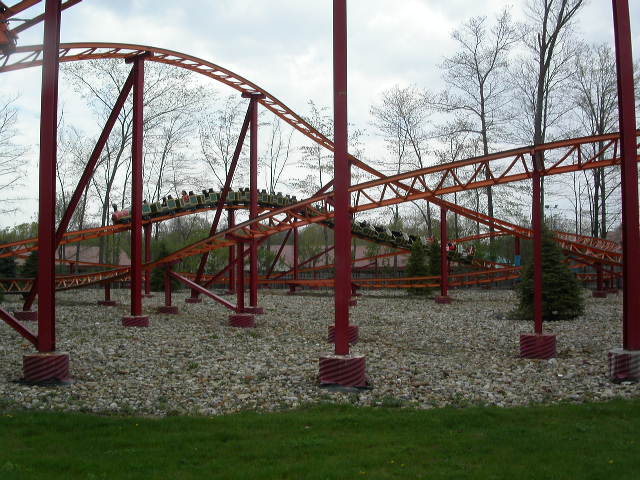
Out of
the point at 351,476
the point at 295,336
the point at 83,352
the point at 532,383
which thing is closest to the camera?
the point at 351,476

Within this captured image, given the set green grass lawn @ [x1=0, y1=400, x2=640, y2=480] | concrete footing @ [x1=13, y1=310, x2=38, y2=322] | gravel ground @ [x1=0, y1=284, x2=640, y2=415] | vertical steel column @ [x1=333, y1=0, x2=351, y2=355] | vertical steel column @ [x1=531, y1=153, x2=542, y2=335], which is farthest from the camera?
concrete footing @ [x1=13, y1=310, x2=38, y2=322]

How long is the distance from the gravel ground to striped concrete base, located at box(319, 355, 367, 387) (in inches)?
9.1

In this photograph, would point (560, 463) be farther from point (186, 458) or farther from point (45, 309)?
point (45, 309)

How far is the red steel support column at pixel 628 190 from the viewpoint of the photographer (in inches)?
356

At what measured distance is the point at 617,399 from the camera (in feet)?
25.2

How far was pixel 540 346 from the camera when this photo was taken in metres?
10.8

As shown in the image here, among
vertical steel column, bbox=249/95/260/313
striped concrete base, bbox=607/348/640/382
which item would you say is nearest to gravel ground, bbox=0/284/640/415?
striped concrete base, bbox=607/348/640/382

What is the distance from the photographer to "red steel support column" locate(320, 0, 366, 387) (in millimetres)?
8305

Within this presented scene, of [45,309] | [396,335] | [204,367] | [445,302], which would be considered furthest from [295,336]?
[445,302]

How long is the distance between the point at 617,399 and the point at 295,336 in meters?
7.29

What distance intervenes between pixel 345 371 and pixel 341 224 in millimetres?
1907

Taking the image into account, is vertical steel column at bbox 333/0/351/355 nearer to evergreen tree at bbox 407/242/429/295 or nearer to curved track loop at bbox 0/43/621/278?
curved track loop at bbox 0/43/621/278

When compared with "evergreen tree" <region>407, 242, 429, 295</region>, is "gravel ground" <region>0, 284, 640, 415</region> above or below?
below

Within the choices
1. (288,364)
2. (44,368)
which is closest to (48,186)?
(44,368)
